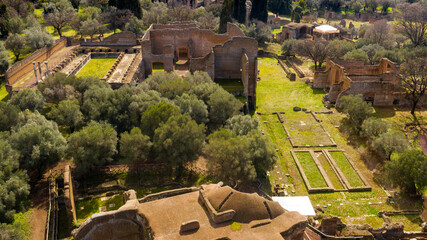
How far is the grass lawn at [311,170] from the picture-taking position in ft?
95.4

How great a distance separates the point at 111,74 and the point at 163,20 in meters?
26.2

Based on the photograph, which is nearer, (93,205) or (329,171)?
(93,205)

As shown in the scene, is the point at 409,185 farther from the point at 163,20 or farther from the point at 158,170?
the point at 163,20

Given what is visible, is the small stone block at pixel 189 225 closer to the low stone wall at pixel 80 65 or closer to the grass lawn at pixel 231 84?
the grass lawn at pixel 231 84

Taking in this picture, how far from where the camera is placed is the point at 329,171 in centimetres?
3080

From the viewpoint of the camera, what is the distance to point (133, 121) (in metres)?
32.0

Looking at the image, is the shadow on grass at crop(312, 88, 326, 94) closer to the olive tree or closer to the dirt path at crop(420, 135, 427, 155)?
the dirt path at crop(420, 135, 427, 155)

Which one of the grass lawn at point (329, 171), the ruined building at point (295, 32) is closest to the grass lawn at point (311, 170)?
the grass lawn at point (329, 171)

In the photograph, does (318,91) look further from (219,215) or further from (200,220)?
(200,220)

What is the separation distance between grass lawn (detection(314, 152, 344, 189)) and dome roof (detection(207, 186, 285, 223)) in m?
11.8

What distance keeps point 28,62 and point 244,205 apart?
40266mm

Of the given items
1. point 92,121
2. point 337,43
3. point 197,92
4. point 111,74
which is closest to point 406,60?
point 337,43

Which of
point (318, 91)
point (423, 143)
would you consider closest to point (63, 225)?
point (423, 143)

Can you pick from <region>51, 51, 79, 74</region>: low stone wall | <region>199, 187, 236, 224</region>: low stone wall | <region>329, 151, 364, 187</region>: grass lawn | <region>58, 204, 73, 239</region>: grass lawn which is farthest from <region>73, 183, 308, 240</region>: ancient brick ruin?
<region>51, 51, 79, 74</region>: low stone wall
